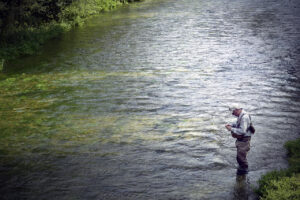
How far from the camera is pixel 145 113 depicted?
13312mm

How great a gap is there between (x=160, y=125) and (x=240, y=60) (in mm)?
9474

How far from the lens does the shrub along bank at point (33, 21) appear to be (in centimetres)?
2402

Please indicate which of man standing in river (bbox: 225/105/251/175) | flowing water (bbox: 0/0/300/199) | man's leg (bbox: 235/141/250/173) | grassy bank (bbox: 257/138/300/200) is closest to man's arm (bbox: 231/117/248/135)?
man standing in river (bbox: 225/105/251/175)

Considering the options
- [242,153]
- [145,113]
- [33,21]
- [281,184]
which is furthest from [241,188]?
[33,21]

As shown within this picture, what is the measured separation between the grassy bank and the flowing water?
0.39 metres

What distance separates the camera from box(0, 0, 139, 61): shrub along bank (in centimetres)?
2402

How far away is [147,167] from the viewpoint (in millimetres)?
9539

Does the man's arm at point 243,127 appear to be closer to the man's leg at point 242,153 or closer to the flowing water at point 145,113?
the man's leg at point 242,153

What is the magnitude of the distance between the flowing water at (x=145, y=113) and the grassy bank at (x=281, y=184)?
1.29 feet

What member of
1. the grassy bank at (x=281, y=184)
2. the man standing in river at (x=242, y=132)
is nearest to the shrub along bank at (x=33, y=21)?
the man standing in river at (x=242, y=132)

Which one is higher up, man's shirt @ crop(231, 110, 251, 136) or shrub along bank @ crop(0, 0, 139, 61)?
shrub along bank @ crop(0, 0, 139, 61)

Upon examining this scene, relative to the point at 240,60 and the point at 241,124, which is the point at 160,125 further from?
the point at 240,60

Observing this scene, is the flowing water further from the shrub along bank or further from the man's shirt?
the shrub along bank

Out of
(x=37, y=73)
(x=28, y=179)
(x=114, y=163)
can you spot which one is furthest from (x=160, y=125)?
(x=37, y=73)
